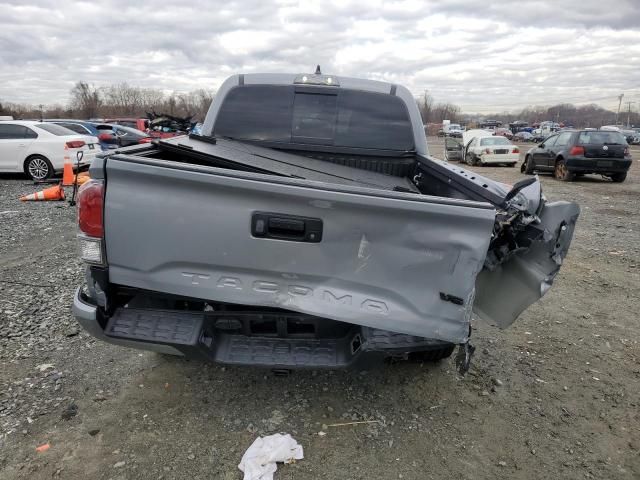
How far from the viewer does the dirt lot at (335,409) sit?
2.57 metres

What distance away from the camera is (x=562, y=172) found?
49.9 feet

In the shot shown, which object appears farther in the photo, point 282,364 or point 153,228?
point 282,364

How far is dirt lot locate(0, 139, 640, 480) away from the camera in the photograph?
257 cm

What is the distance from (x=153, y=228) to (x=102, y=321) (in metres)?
0.64

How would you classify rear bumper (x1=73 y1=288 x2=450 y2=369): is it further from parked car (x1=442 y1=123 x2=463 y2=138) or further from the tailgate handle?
parked car (x1=442 y1=123 x2=463 y2=138)

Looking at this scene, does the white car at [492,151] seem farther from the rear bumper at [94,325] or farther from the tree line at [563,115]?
the tree line at [563,115]

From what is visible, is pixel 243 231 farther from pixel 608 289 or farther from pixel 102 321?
pixel 608 289

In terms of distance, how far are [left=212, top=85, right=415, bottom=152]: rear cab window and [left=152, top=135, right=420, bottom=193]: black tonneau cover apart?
0.17 metres

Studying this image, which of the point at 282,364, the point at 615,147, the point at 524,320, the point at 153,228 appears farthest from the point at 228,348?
the point at 615,147

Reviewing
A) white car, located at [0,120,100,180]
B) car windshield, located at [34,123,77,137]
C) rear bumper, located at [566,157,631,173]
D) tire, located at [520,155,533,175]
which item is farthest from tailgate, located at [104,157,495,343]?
tire, located at [520,155,533,175]

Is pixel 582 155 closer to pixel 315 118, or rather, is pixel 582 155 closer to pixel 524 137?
pixel 315 118

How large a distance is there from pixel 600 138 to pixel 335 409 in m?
14.8

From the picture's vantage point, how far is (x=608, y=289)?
534 centimetres

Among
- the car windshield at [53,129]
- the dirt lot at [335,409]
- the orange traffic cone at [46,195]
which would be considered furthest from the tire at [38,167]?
the dirt lot at [335,409]
